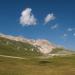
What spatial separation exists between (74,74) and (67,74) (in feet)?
6.43

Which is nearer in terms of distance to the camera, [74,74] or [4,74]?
[4,74]

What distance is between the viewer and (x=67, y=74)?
209 ft

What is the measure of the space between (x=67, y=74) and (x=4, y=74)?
57.3 ft

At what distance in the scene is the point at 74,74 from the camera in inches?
2512

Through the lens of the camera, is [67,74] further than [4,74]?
Yes

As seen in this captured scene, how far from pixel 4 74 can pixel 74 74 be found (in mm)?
19363

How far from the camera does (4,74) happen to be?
57656 mm

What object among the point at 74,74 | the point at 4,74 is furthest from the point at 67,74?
the point at 4,74

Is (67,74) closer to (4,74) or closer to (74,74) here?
(74,74)
